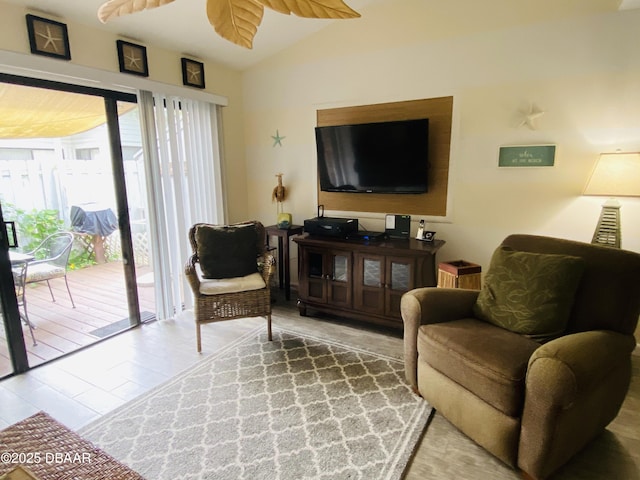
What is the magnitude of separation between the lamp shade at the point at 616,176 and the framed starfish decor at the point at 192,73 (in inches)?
130

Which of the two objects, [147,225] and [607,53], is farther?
[147,225]

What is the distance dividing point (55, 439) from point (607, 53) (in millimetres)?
3761

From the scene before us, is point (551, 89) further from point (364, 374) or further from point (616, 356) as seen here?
point (364, 374)

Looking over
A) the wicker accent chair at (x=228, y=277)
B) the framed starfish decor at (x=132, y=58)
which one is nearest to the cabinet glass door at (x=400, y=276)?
the wicker accent chair at (x=228, y=277)

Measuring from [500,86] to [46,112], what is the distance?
3.40 metres

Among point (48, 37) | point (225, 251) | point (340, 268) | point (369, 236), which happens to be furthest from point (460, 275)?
point (48, 37)

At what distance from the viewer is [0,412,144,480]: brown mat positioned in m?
1.22

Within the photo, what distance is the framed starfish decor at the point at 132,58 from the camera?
108 inches

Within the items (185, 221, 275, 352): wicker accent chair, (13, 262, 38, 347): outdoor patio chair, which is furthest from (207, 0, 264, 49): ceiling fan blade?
(13, 262, 38, 347): outdoor patio chair

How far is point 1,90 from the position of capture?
7.59ft

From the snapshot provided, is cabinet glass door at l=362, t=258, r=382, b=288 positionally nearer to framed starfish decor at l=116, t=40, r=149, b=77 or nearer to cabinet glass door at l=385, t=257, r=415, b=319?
cabinet glass door at l=385, t=257, r=415, b=319

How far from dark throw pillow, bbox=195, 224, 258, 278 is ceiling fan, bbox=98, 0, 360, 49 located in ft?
7.29

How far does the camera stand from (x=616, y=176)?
87.1 inches

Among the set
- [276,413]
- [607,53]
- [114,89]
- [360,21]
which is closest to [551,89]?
[607,53]
